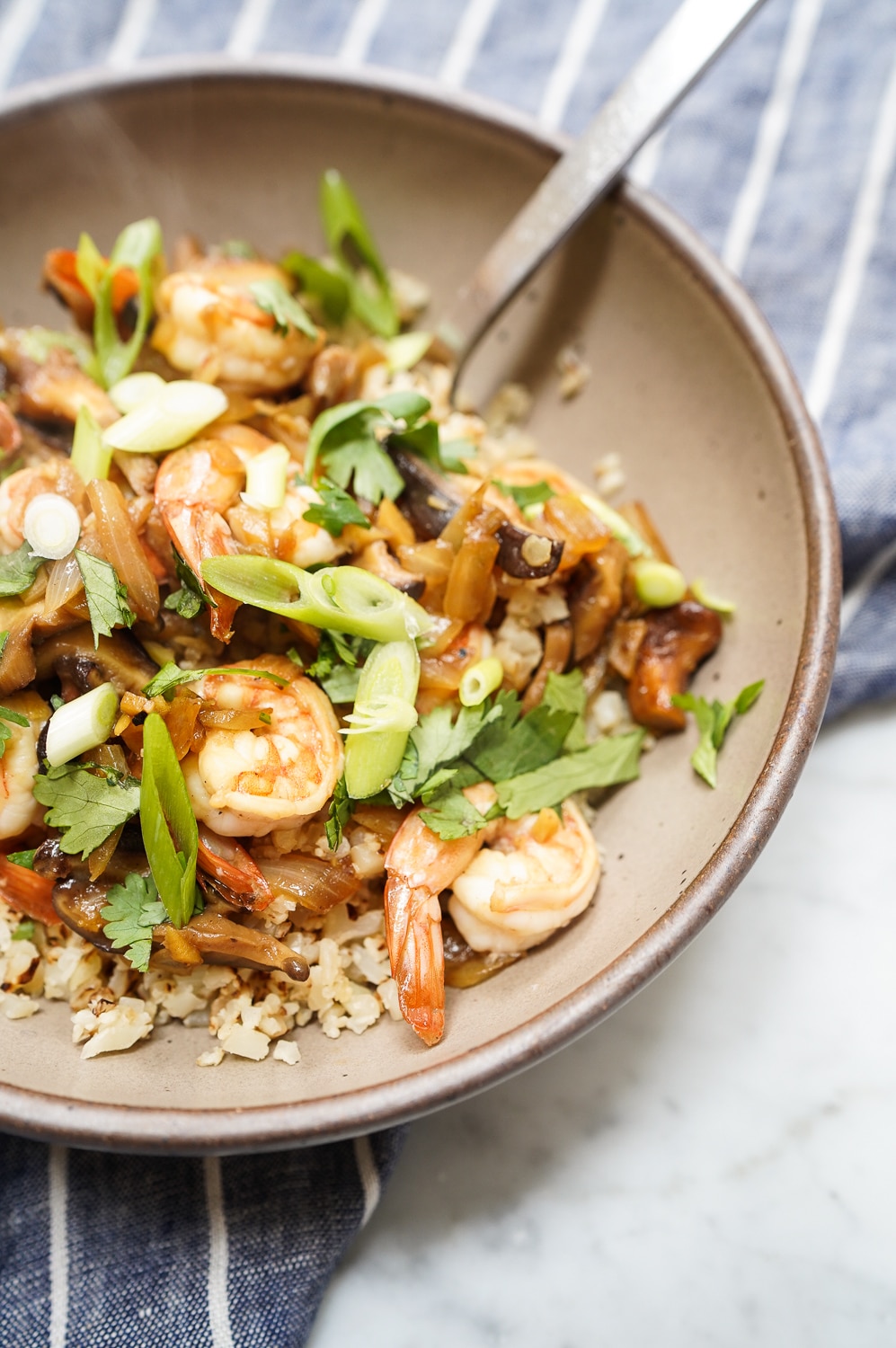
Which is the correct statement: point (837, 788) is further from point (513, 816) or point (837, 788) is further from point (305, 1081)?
point (305, 1081)

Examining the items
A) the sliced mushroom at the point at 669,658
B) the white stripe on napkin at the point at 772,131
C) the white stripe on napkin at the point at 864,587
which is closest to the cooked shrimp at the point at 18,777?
the sliced mushroom at the point at 669,658

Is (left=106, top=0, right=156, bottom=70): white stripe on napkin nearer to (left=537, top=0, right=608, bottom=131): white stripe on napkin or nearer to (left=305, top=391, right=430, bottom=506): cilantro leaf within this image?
(left=537, top=0, right=608, bottom=131): white stripe on napkin

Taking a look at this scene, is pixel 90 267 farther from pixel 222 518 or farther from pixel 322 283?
pixel 222 518

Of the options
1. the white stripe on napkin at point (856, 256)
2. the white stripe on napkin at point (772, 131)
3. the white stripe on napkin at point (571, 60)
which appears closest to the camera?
the white stripe on napkin at point (856, 256)

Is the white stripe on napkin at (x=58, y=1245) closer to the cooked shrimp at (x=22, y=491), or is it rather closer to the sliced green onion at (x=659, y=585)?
the cooked shrimp at (x=22, y=491)

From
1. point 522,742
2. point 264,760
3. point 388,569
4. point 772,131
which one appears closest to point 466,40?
point 772,131

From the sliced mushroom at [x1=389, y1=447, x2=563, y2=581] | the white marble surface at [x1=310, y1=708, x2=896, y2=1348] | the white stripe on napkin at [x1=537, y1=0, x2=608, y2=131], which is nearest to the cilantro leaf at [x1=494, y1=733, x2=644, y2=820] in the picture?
the sliced mushroom at [x1=389, y1=447, x2=563, y2=581]
